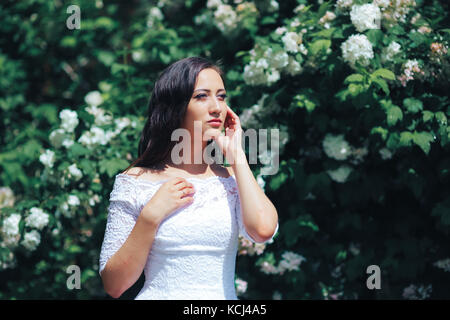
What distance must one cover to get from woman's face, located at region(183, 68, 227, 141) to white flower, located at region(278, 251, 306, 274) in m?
1.35

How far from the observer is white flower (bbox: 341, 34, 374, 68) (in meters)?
2.58

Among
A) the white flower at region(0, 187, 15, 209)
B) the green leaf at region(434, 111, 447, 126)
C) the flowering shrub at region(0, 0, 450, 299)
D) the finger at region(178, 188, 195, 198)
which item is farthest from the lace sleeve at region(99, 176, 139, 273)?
the white flower at region(0, 187, 15, 209)

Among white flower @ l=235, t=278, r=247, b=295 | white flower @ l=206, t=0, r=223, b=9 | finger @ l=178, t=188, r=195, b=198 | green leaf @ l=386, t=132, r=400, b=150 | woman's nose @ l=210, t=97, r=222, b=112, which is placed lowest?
white flower @ l=235, t=278, r=247, b=295

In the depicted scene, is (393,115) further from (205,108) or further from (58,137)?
(58,137)

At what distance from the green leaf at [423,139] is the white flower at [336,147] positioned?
436 millimetres

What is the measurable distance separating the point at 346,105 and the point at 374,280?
1177mm

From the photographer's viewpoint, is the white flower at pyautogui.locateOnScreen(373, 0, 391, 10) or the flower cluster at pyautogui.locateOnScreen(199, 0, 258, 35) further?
the flower cluster at pyautogui.locateOnScreen(199, 0, 258, 35)

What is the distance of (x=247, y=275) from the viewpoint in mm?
3236

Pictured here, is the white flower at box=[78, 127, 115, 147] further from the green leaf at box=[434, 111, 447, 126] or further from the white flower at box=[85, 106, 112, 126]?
the green leaf at box=[434, 111, 447, 126]

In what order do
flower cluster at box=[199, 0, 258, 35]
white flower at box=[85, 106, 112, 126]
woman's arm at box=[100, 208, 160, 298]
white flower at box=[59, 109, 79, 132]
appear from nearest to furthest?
woman's arm at box=[100, 208, 160, 298] → white flower at box=[59, 109, 79, 132] → white flower at box=[85, 106, 112, 126] → flower cluster at box=[199, 0, 258, 35]
